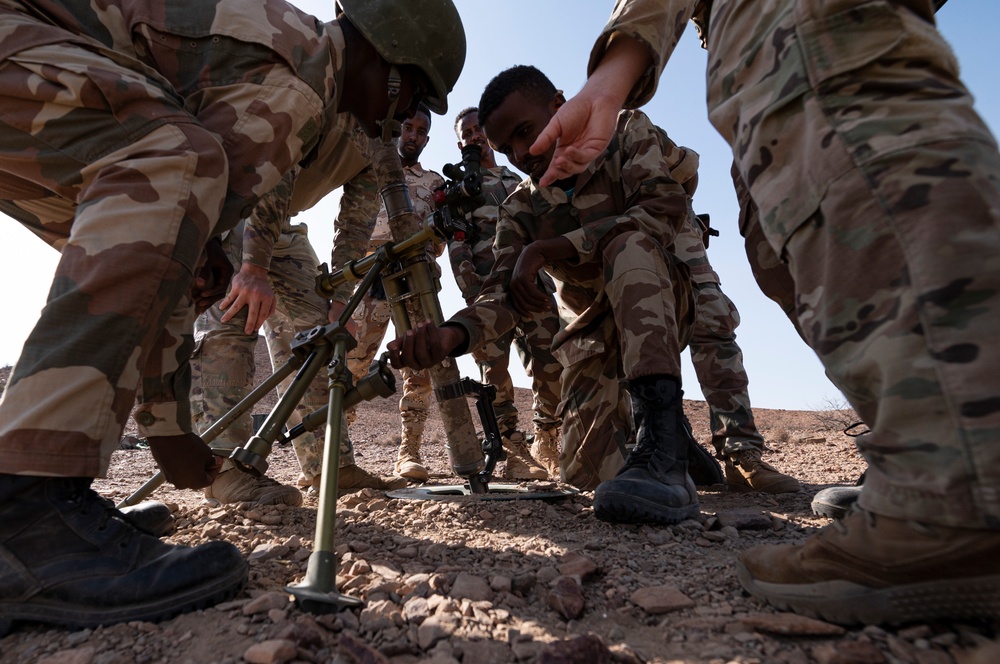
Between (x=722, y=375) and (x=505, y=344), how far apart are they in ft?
5.72

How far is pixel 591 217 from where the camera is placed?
3172 millimetres

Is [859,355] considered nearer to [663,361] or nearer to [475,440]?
[663,361]

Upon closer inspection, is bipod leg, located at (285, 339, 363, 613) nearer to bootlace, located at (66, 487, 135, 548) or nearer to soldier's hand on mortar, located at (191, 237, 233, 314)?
bootlace, located at (66, 487, 135, 548)

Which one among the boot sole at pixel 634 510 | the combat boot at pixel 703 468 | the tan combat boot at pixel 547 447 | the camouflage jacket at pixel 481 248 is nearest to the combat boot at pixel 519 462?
the tan combat boot at pixel 547 447

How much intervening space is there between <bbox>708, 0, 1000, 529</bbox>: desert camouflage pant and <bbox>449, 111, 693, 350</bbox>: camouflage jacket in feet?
5.38

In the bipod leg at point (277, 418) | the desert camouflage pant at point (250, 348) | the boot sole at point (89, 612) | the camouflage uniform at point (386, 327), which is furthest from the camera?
the camouflage uniform at point (386, 327)

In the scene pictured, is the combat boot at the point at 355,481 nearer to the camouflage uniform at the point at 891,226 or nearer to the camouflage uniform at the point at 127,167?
the camouflage uniform at the point at 127,167

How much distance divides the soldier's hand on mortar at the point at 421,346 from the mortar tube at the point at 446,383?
0.10 m

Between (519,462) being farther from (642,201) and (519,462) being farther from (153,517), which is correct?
(153,517)

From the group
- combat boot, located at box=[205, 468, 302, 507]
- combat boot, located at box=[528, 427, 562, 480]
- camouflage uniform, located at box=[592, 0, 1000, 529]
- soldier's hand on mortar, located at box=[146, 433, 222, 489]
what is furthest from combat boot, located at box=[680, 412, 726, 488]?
soldier's hand on mortar, located at box=[146, 433, 222, 489]

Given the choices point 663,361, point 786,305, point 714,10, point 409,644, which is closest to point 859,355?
point 714,10

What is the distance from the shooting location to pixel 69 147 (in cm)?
145

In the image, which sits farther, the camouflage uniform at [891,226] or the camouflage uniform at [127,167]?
the camouflage uniform at [127,167]

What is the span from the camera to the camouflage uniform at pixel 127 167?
1.24m
